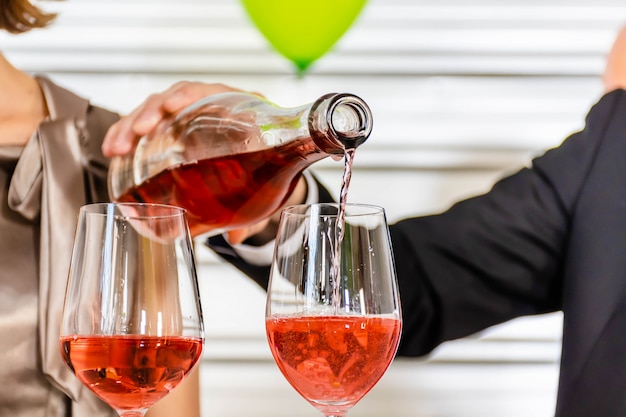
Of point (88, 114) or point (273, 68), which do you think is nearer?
point (88, 114)

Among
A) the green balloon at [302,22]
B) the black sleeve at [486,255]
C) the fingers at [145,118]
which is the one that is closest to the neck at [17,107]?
the fingers at [145,118]

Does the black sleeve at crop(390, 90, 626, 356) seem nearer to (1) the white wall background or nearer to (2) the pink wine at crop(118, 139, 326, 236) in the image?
(1) the white wall background

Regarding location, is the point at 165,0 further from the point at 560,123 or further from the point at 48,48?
the point at 560,123

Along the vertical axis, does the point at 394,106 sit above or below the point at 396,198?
above

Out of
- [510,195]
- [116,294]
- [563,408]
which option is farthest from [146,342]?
[510,195]

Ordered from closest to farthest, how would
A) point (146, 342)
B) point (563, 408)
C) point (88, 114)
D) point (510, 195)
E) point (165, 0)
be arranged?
1. point (146, 342)
2. point (88, 114)
3. point (563, 408)
4. point (510, 195)
5. point (165, 0)

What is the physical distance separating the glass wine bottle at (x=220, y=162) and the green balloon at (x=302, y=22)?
53 centimetres

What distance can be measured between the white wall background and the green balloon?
26 centimetres

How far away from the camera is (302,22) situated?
1.35 m

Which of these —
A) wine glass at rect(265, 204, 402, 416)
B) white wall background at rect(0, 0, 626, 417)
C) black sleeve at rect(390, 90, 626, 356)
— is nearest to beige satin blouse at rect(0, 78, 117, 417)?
wine glass at rect(265, 204, 402, 416)

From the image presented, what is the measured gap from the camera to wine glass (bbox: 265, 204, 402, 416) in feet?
2.04

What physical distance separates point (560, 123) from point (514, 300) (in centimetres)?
46

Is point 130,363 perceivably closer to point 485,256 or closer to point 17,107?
point 17,107

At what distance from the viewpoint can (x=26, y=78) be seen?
1044 millimetres
